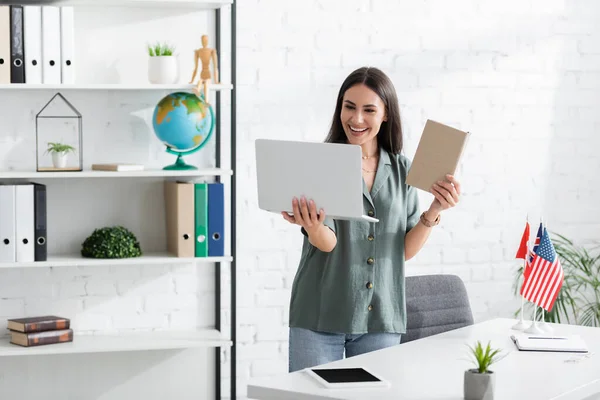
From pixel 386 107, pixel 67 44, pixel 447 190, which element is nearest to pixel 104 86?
pixel 67 44

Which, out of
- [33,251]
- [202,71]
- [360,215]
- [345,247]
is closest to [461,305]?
[345,247]

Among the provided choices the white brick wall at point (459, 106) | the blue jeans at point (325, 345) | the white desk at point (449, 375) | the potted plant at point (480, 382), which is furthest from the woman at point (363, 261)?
the white brick wall at point (459, 106)

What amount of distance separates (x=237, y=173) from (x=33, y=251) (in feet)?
2.75

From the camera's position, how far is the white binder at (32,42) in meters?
3.34

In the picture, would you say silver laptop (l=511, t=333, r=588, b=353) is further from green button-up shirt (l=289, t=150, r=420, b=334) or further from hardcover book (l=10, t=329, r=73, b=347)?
hardcover book (l=10, t=329, r=73, b=347)

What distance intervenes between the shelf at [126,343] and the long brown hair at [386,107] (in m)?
1.12

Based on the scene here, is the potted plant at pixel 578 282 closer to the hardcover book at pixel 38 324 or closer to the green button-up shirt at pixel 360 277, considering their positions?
the green button-up shirt at pixel 360 277

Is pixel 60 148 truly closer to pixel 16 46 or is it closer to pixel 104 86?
pixel 104 86

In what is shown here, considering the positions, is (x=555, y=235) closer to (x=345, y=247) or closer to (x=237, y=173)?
(x=237, y=173)

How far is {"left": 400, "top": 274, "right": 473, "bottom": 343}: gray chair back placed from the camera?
3.14 meters

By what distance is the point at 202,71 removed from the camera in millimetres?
3479

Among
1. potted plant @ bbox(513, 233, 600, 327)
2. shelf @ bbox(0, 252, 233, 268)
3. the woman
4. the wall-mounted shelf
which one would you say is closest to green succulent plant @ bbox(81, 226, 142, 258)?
shelf @ bbox(0, 252, 233, 268)

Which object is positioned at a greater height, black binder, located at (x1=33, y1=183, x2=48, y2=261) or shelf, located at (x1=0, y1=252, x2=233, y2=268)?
black binder, located at (x1=33, y1=183, x2=48, y2=261)

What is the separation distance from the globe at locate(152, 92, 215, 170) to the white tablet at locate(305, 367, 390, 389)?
1417 millimetres
